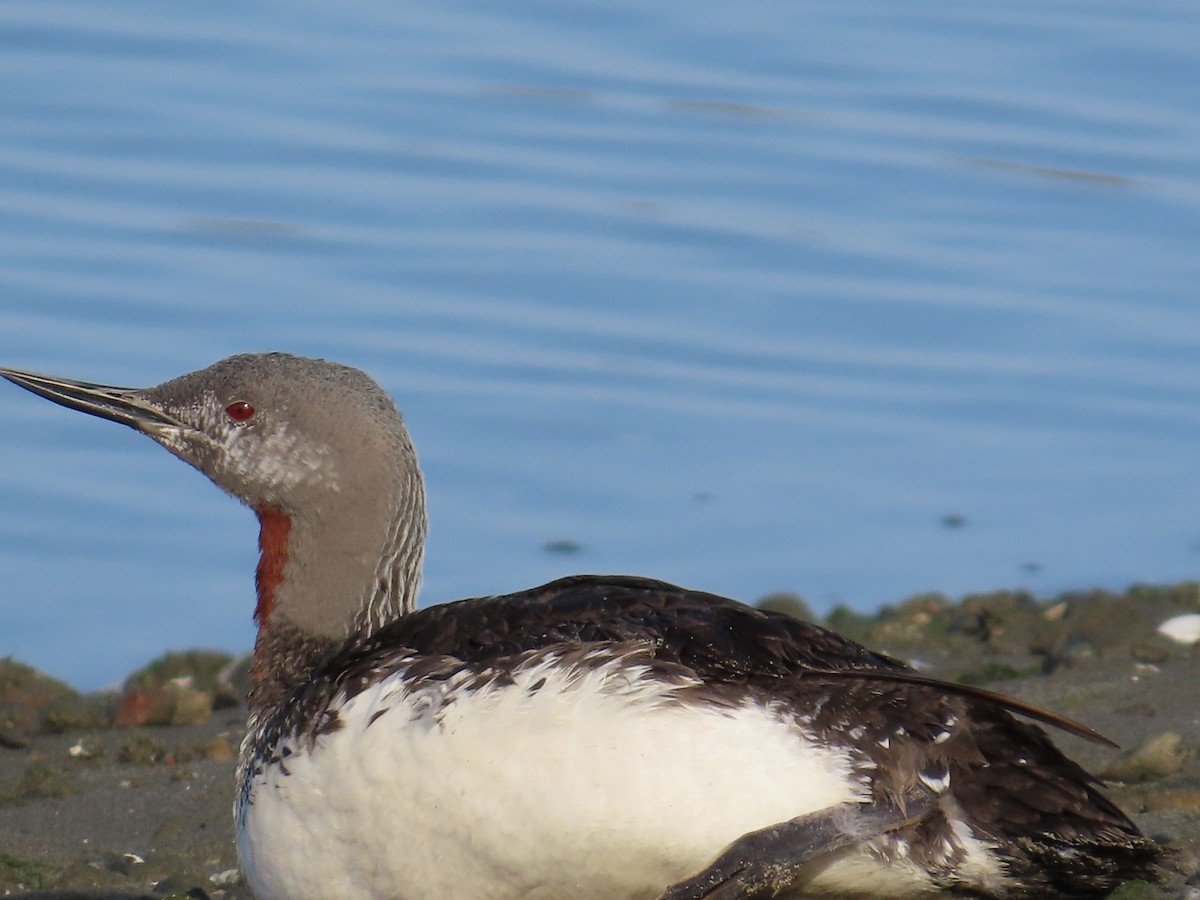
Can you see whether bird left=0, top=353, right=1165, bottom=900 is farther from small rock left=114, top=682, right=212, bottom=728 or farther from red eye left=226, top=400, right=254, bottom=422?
small rock left=114, top=682, right=212, bottom=728

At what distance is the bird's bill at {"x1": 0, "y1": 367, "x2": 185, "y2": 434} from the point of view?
545 centimetres

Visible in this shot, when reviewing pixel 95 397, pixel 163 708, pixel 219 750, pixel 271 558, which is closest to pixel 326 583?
pixel 271 558

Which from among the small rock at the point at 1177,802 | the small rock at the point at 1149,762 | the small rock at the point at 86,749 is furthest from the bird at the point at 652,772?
the small rock at the point at 86,749

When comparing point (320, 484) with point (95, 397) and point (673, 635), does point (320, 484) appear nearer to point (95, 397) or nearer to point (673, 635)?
point (95, 397)

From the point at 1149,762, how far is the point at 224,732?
3053 mm

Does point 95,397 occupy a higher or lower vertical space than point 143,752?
higher

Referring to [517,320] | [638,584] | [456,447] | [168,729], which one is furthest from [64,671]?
[638,584]

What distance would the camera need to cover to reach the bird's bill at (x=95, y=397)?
545 cm

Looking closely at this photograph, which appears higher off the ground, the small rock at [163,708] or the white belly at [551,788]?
the white belly at [551,788]

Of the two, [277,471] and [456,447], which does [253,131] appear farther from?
[277,471]

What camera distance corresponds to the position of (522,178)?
12.2m

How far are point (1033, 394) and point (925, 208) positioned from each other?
2.03m

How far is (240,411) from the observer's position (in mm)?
5246

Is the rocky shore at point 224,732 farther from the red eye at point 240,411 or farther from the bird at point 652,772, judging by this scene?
the red eye at point 240,411
